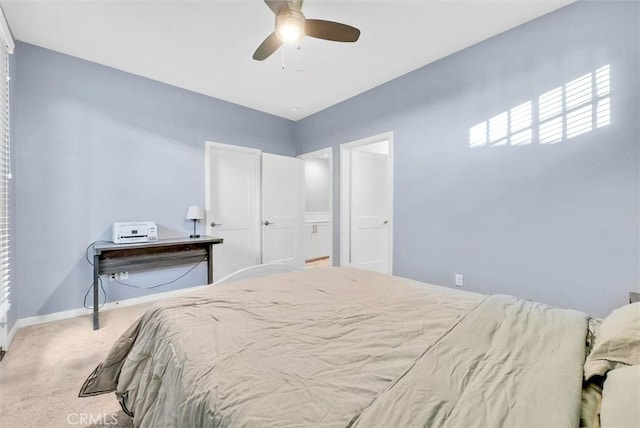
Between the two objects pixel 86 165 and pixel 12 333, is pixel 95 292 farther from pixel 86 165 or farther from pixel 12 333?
pixel 86 165

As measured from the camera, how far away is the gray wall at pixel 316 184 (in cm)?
622

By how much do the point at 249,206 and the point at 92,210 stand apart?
1854mm

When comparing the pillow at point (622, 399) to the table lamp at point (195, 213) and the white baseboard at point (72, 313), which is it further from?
the table lamp at point (195, 213)

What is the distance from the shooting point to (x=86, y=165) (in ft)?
9.45

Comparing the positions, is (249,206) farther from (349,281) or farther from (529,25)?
(529,25)

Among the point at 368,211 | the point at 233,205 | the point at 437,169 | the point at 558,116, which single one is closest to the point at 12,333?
the point at 233,205

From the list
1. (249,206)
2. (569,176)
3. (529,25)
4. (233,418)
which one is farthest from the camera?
(249,206)

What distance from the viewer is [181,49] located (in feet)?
8.75

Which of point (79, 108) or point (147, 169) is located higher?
point (79, 108)

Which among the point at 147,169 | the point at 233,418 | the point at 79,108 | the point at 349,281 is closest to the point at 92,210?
the point at 147,169

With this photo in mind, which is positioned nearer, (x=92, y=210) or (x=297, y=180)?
(x=92, y=210)

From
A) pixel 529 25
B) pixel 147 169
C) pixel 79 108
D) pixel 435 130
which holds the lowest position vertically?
pixel 147 169

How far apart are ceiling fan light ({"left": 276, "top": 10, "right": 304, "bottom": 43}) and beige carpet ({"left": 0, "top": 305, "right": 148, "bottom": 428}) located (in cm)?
240

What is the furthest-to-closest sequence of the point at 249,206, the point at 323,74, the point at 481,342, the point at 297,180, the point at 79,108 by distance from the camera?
the point at 297,180 < the point at 249,206 < the point at 323,74 < the point at 79,108 < the point at 481,342
